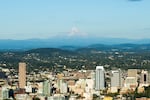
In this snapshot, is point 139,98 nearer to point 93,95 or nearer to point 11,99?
point 93,95

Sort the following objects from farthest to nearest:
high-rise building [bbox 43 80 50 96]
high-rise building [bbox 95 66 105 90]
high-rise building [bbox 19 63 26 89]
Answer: high-rise building [bbox 19 63 26 89] → high-rise building [bbox 95 66 105 90] → high-rise building [bbox 43 80 50 96]

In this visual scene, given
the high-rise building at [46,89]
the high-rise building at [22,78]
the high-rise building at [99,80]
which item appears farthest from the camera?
the high-rise building at [22,78]

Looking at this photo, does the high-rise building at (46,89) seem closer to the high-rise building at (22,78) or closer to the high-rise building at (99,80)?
the high-rise building at (22,78)

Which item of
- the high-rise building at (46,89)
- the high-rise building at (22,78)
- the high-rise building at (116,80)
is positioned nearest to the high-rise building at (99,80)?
the high-rise building at (116,80)

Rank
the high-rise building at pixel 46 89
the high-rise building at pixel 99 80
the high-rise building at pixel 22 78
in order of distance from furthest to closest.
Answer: the high-rise building at pixel 22 78
the high-rise building at pixel 99 80
the high-rise building at pixel 46 89

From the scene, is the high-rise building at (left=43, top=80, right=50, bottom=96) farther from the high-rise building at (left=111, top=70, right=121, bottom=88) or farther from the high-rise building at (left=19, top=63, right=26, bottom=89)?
the high-rise building at (left=111, top=70, right=121, bottom=88)

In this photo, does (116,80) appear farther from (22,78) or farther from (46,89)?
(22,78)

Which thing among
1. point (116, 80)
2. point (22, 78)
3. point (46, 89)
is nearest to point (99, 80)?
point (116, 80)

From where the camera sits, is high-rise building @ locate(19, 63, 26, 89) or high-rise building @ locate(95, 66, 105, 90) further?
high-rise building @ locate(19, 63, 26, 89)

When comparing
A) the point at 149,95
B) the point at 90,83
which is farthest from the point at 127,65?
the point at 149,95

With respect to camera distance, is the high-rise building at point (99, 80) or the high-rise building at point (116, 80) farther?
the high-rise building at point (116, 80)

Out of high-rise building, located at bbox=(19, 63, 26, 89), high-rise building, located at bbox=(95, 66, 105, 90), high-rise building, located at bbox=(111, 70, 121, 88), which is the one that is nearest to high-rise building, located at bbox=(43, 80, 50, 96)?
high-rise building, located at bbox=(19, 63, 26, 89)
